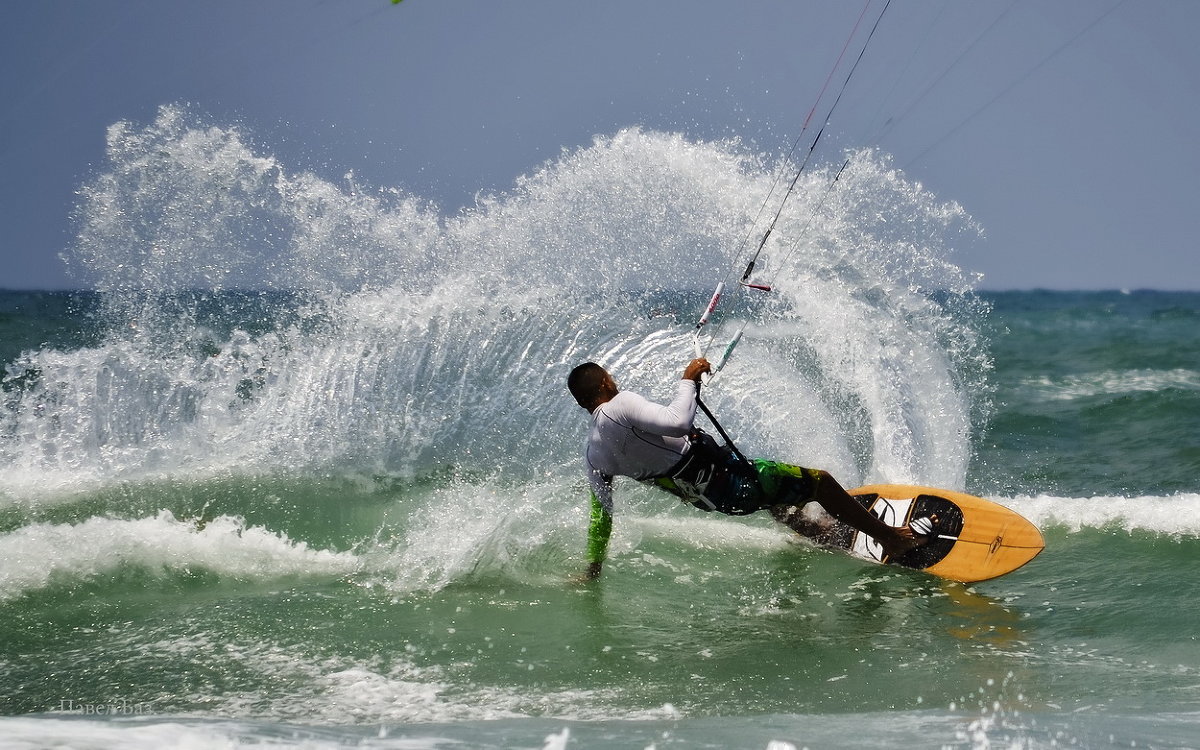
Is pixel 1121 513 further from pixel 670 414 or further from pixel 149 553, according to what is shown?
pixel 149 553

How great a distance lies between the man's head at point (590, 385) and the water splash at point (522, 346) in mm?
2191

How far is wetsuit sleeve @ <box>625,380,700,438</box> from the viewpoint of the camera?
15.2 feet

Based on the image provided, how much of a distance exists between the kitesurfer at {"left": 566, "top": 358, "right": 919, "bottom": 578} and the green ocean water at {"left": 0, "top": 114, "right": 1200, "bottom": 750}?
484mm

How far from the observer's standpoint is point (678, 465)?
4980 mm

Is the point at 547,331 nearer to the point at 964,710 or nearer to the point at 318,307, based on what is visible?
the point at 318,307

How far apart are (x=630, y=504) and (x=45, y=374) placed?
448cm

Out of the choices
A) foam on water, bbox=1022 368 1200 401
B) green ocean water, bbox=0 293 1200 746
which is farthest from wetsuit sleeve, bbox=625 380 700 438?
foam on water, bbox=1022 368 1200 401

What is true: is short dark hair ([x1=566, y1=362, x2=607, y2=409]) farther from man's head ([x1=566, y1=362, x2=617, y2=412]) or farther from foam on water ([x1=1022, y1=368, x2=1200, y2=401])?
foam on water ([x1=1022, y1=368, x2=1200, y2=401])

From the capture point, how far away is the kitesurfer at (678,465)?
15.5 feet

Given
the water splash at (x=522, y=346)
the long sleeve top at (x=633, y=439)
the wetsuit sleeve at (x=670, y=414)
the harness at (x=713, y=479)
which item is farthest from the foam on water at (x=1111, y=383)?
the wetsuit sleeve at (x=670, y=414)

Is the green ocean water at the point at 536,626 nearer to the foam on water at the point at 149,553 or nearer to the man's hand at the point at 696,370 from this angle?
the foam on water at the point at 149,553

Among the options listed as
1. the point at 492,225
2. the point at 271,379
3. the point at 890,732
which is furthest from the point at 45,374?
the point at 890,732

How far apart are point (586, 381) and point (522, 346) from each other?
2.91 metres

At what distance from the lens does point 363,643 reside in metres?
4.44
